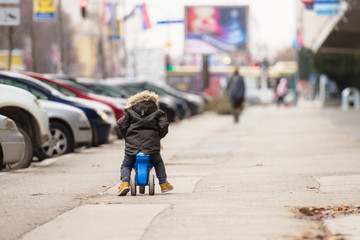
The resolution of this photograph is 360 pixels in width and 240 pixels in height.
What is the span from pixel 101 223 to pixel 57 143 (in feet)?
30.2

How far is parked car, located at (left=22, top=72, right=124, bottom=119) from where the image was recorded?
19469 mm

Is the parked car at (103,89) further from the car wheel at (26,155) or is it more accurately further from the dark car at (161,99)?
the car wheel at (26,155)

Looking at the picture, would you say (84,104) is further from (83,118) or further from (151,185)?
(151,185)

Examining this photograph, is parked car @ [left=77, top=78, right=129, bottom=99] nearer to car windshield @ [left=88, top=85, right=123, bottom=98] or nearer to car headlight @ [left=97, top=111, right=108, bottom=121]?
car windshield @ [left=88, top=85, right=123, bottom=98]

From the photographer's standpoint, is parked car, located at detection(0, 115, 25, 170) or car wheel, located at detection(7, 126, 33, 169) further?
car wheel, located at detection(7, 126, 33, 169)

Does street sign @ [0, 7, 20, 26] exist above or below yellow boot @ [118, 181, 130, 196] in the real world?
above

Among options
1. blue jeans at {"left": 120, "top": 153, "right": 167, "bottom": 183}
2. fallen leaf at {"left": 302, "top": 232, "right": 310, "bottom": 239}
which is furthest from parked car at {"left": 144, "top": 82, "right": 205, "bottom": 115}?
fallen leaf at {"left": 302, "top": 232, "right": 310, "bottom": 239}

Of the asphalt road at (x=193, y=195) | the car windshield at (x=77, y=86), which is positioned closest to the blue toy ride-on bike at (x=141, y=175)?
the asphalt road at (x=193, y=195)

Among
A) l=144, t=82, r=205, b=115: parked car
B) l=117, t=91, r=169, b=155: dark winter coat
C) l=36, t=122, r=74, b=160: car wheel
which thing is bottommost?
l=144, t=82, r=205, b=115: parked car

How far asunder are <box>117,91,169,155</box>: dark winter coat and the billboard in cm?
4598

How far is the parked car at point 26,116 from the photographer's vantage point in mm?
14094

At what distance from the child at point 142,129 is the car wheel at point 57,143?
6.39 m

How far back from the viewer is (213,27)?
186 ft

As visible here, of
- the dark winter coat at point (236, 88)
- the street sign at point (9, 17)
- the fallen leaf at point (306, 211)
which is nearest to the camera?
the fallen leaf at point (306, 211)
